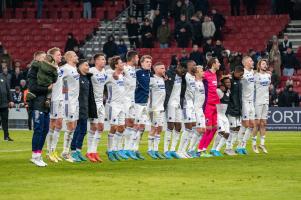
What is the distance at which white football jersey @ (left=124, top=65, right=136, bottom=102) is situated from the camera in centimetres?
2636

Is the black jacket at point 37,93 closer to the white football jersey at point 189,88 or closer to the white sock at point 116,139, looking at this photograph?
the white sock at point 116,139

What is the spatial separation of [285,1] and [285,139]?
56.4ft

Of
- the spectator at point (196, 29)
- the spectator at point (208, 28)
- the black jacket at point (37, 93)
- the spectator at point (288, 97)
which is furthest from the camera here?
the spectator at point (196, 29)

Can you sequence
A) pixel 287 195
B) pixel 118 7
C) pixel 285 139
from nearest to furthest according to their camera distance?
pixel 287 195
pixel 285 139
pixel 118 7

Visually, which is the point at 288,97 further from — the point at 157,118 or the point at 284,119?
the point at 157,118

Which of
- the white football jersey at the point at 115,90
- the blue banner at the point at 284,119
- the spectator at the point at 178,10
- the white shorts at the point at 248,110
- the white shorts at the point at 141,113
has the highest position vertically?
the spectator at the point at 178,10

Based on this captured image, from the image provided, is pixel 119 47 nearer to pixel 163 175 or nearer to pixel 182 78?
pixel 182 78

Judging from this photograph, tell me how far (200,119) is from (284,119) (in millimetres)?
16815

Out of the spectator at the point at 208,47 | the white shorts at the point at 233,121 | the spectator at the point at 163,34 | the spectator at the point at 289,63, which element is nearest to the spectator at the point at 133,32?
the spectator at the point at 163,34

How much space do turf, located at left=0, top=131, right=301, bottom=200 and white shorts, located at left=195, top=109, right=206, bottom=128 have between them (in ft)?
3.31

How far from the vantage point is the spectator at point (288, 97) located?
43800mm

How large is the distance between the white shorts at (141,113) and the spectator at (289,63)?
20495 millimetres

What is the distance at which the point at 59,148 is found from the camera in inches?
1230

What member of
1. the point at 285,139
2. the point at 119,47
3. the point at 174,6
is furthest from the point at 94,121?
the point at 174,6
